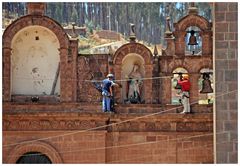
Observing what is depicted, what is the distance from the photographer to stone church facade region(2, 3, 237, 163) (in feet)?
69.4

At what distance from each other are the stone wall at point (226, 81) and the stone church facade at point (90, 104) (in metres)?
4.67

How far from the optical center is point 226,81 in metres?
16.3

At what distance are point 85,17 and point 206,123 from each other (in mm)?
32388

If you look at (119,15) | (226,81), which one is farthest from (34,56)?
(119,15)

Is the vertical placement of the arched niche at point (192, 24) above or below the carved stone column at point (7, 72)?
above

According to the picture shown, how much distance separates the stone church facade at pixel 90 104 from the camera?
2114 centimetres

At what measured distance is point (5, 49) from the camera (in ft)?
71.7

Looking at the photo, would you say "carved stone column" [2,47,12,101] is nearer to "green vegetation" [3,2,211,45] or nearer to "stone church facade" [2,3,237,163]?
"stone church facade" [2,3,237,163]

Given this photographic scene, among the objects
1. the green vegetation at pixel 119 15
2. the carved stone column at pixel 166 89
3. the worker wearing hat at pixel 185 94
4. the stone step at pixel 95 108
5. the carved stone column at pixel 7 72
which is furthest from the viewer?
the green vegetation at pixel 119 15

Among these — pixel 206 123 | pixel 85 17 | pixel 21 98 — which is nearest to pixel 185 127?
pixel 206 123

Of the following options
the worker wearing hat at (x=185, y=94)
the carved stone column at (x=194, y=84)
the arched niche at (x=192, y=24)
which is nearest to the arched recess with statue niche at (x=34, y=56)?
the arched niche at (x=192, y=24)

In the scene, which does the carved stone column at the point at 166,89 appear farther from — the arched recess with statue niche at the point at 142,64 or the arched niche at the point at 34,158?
the arched niche at the point at 34,158

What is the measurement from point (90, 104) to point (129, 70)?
1831mm

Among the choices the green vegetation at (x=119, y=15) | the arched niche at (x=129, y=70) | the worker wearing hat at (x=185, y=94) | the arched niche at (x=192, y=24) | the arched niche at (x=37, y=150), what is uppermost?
the green vegetation at (x=119, y=15)
